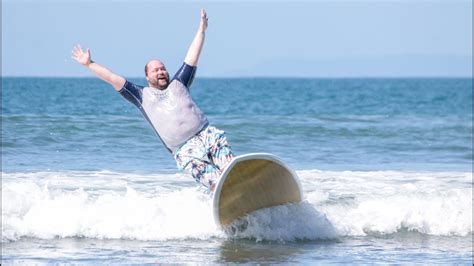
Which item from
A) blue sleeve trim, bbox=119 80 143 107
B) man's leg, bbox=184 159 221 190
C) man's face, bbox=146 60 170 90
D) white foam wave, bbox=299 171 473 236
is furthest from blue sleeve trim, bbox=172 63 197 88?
white foam wave, bbox=299 171 473 236

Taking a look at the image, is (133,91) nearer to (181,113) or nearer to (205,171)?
(181,113)

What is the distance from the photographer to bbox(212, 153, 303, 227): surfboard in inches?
373

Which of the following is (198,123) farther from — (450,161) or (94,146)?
(450,161)

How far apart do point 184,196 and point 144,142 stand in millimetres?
6484

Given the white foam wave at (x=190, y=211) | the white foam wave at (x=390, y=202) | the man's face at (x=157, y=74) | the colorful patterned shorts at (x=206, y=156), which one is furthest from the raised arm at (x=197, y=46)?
the white foam wave at (x=390, y=202)

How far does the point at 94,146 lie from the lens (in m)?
16.9

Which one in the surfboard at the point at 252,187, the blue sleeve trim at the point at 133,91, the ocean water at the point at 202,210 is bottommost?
the ocean water at the point at 202,210

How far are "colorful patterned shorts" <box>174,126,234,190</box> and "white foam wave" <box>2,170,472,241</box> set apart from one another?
97cm

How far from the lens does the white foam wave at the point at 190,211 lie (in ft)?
33.2

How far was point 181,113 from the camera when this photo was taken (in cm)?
923

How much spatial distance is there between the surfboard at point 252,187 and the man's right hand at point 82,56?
1618mm

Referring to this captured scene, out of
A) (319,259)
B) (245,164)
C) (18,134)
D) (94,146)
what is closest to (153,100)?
(245,164)

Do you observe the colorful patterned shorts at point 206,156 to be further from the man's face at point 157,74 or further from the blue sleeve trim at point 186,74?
the man's face at point 157,74

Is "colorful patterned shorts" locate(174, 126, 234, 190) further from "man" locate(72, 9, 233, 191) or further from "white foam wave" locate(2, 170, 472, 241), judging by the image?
"white foam wave" locate(2, 170, 472, 241)
